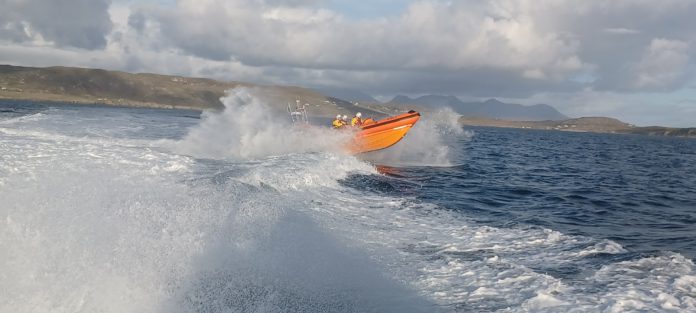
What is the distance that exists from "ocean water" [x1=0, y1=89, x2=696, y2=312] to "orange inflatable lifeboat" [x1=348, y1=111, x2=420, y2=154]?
306 inches

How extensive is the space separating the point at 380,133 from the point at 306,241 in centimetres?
1931

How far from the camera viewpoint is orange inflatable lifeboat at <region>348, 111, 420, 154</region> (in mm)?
29219

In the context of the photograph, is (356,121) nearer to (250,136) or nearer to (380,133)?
(380,133)

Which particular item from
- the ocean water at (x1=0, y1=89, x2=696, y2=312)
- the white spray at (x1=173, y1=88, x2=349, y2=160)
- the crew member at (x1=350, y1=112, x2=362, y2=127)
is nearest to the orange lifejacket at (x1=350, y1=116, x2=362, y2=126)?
the crew member at (x1=350, y1=112, x2=362, y2=127)

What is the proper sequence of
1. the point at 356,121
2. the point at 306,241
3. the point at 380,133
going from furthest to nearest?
1. the point at 356,121
2. the point at 380,133
3. the point at 306,241

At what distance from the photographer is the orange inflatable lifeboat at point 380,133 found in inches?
1150

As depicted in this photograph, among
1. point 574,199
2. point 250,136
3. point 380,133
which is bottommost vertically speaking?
point 574,199

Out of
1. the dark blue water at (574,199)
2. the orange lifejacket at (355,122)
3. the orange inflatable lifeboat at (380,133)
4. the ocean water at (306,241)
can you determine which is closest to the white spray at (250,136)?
the orange inflatable lifeboat at (380,133)

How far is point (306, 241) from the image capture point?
35.1 feet

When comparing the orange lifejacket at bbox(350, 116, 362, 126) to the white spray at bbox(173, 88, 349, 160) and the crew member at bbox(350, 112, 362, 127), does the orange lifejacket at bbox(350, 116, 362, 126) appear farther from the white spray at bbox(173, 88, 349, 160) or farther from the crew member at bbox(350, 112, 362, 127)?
the white spray at bbox(173, 88, 349, 160)

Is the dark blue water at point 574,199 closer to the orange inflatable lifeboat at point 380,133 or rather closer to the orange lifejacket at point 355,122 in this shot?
the orange inflatable lifeboat at point 380,133

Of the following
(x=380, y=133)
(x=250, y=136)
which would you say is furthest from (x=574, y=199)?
(x=250, y=136)

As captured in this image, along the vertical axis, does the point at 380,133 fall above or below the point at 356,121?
below

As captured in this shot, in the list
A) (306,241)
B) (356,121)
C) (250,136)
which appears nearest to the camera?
(306,241)
